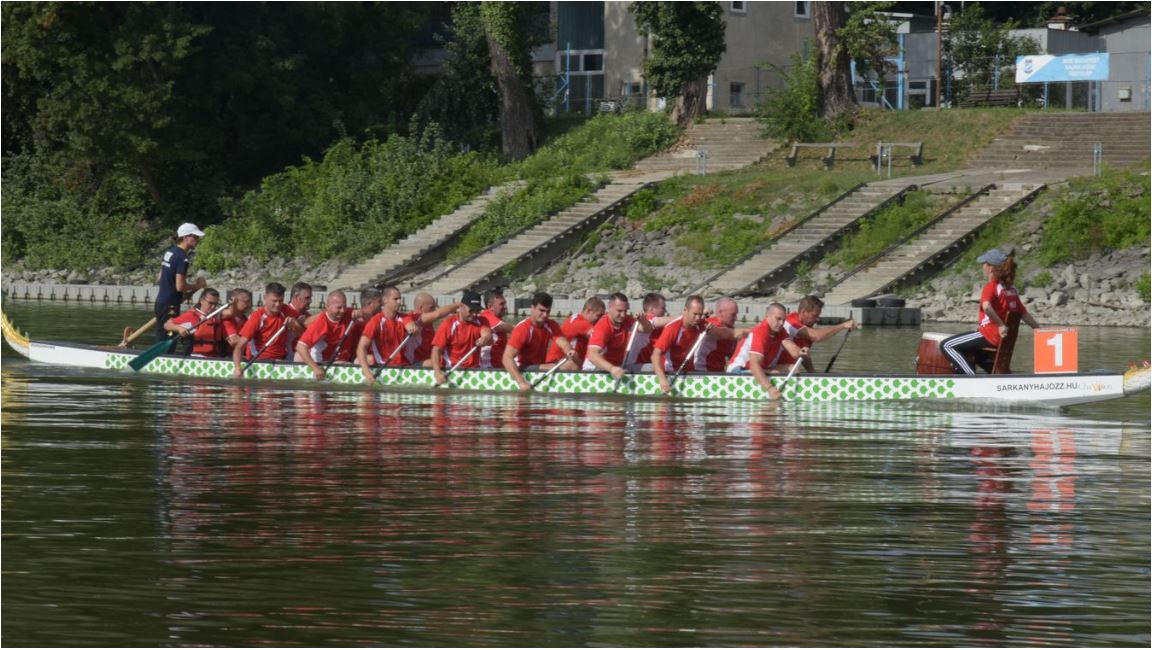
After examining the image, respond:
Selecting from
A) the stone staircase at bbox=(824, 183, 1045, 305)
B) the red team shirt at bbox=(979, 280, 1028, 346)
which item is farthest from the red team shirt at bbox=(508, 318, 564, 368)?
the stone staircase at bbox=(824, 183, 1045, 305)

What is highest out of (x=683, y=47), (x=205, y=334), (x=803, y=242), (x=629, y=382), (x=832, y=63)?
(x=683, y=47)

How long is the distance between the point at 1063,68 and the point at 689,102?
32.5ft

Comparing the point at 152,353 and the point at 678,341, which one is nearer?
the point at 678,341

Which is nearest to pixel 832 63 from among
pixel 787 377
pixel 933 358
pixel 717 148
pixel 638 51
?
pixel 717 148

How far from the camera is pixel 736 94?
176 feet

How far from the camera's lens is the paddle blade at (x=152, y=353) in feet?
73.4

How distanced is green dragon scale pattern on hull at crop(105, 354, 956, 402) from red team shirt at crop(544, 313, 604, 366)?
29 cm

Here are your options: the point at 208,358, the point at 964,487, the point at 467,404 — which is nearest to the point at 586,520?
the point at 964,487

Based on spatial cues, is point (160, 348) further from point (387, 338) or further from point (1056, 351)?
point (1056, 351)

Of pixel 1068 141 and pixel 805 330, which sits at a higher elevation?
pixel 1068 141

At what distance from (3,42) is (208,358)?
28.0 metres

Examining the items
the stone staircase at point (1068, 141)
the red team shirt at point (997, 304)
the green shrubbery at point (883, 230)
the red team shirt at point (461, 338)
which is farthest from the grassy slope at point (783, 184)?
the red team shirt at point (997, 304)

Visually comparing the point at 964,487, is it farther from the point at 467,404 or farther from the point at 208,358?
the point at 208,358

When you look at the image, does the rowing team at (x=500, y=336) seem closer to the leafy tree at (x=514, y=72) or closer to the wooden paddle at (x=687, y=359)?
the wooden paddle at (x=687, y=359)
